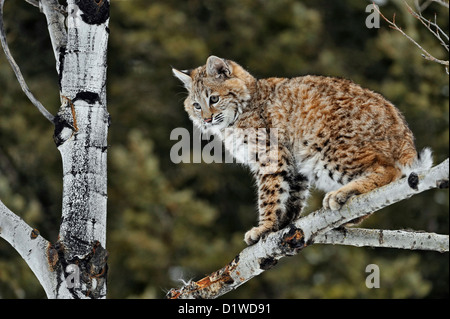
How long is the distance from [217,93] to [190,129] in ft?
25.2

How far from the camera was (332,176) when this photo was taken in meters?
5.09

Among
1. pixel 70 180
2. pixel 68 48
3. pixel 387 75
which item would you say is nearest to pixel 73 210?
pixel 70 180

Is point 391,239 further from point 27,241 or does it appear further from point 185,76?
point 185,76

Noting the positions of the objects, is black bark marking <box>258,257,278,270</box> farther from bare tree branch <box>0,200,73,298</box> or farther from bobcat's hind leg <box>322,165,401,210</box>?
bare tree branch <box>0,200,73,298</box>

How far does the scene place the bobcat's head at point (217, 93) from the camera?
6094mm

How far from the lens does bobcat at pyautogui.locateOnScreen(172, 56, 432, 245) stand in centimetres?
490

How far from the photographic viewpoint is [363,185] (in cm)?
463

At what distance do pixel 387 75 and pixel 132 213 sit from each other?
6519 mm

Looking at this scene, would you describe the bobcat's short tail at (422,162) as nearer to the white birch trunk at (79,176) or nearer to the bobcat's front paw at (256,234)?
the bobcat's front paw at (256,234)

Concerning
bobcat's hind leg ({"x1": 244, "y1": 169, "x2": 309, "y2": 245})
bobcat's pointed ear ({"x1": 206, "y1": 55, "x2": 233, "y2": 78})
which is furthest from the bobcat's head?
bobcat's hind leg ({"x1": 244, "y1": 169, "x2": 309, "y2": 245})

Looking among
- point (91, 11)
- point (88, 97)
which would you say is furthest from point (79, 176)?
point (91, 11)

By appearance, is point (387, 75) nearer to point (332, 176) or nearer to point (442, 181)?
point (332, 176)

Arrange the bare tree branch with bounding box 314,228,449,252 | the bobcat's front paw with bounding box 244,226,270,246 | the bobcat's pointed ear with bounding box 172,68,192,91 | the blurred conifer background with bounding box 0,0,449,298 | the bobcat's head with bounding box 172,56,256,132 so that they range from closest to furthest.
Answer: the bare tree branch with bounding box 314,228,449,252
the bobcat's front paw with bounding box 244,226,270,246
the bobcat's head with bounding box 172,56,256,132
the bobcat's pointed ear with bounding box 172,68,192,91
the blurred conifer background with bounding box 0,0,449,298

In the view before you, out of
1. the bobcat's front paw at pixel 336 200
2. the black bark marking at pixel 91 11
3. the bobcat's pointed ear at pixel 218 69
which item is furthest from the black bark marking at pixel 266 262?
the bobcat's pointed ear at pixel 218 69
